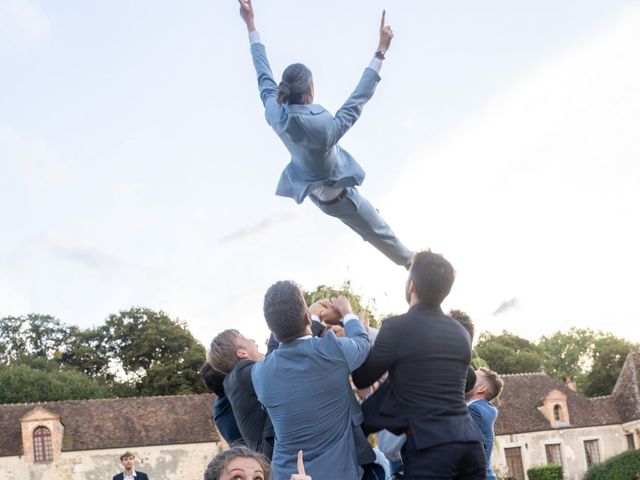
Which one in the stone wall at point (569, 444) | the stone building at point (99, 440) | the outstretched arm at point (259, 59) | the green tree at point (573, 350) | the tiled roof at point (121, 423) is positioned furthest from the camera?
the green tree at point (573, 350)

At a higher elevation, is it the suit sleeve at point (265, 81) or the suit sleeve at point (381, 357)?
the suit sleeve at point (265, 81)

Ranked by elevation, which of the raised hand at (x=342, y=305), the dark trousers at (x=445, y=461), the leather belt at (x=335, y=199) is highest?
the leather belt at (x=335, y=199)

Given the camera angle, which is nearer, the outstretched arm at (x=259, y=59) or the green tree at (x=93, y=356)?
the outstretched arm at (x=259, y=59)

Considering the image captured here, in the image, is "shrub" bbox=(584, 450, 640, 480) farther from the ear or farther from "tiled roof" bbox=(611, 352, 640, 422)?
the ear

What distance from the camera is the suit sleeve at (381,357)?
5.38m

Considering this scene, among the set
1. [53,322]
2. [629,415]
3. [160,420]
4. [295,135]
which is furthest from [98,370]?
[295,135]

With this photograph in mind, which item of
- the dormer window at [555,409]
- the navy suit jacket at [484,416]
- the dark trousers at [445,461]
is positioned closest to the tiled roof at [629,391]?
the dormer window at [555,409]

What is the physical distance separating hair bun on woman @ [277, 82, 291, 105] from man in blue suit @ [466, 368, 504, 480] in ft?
8.19

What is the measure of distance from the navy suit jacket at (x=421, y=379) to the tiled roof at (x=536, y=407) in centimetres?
5503

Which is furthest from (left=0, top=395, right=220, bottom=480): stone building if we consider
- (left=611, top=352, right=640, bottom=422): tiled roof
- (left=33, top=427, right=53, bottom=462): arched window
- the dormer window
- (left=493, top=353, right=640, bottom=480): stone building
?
(left=611, top=352, right=640, bottom=422): tiled roof

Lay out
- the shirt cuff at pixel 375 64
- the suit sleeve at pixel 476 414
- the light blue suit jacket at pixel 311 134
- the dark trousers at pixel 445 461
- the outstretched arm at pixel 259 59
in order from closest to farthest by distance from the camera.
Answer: the dark trousers at pixel 445 461
the light blue suit jacket at pixel 311 134
the shirt cuff at pixel 375 64
the outstretched arm at pixel 259 59
the suit sleeve at pixel 476 414

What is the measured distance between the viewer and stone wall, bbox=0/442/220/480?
51.6 metres

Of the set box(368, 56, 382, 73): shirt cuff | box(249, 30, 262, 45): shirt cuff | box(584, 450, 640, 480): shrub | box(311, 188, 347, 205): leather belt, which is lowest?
box(584, 450, 640, 480): shrub

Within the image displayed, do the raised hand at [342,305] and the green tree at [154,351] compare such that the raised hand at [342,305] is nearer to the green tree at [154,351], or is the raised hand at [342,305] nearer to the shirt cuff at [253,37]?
the shirt cuff at [253,37]
